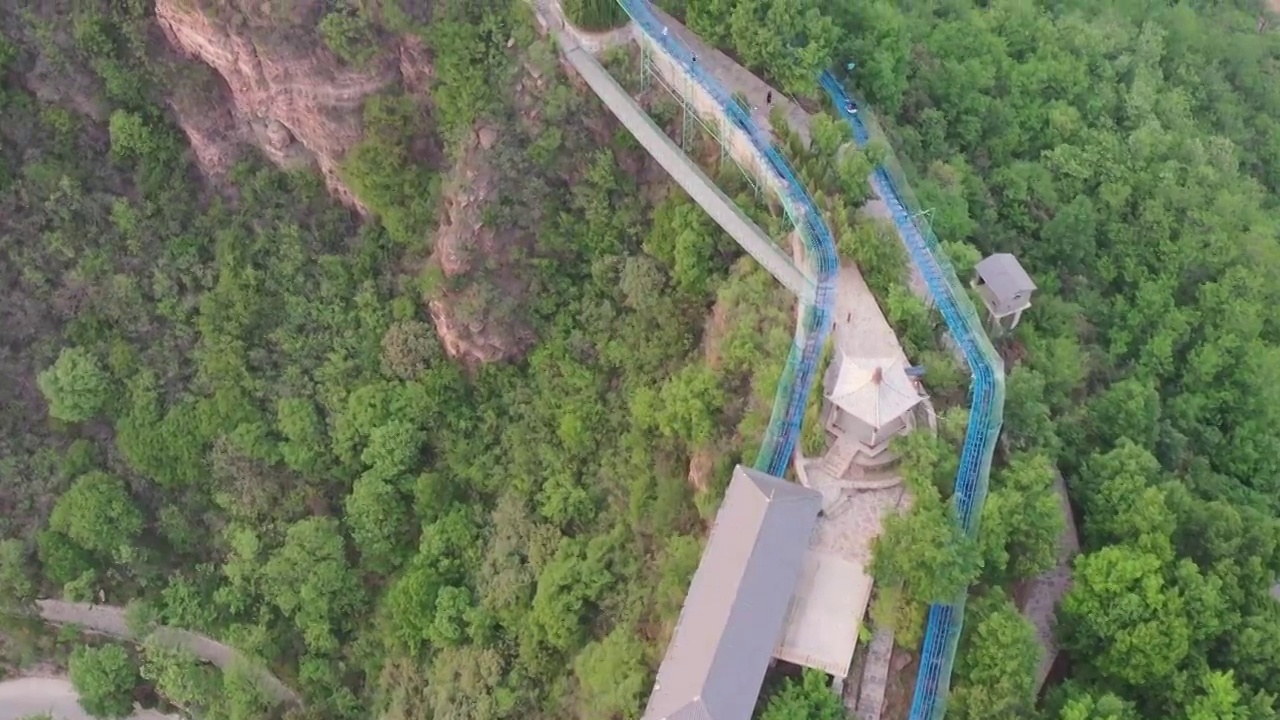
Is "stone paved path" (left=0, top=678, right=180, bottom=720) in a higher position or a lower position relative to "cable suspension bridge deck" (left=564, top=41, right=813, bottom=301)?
lower

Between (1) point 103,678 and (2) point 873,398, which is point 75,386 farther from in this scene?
(2) point 873,398

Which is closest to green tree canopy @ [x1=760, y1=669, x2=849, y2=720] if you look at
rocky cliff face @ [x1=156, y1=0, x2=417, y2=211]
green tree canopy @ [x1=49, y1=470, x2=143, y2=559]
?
rocky cliff face @ [x1=156, y1=0, x2=417, y2=211]

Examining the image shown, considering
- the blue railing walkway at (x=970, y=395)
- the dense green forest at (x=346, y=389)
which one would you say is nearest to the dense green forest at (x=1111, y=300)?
the blue railing walkway at (x=970, y=395)

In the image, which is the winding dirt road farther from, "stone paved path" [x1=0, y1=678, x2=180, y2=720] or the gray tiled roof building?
the gray tiled roof building

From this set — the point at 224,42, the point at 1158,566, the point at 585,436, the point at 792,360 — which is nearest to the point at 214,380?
the point at 224,42

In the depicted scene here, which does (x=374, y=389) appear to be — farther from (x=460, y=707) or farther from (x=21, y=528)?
(x=21, y=528)
